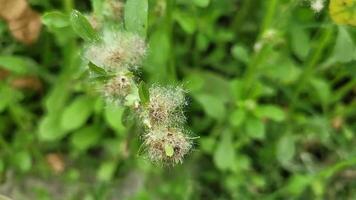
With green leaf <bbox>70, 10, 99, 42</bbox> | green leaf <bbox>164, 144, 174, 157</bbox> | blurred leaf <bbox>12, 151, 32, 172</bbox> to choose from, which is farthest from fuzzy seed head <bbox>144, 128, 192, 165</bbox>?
blurred leaf <bbox>12, 151, 32, 172</bbox>

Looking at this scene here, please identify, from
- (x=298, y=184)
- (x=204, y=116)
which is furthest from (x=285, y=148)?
(x=204, y=116)

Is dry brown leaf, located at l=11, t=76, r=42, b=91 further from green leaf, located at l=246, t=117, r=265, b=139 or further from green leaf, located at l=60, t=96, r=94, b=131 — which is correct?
green leaf, located at l=246, t=117, r=265, b=139

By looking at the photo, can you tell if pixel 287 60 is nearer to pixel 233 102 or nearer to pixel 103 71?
pixel 233 102

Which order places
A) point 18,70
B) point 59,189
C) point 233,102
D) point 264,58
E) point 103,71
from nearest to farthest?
point 103,71, point 264,58, point 18,70, point 233,102, point 59,189

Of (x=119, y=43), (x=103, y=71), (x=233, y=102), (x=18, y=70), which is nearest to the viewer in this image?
(x=103, y=71)

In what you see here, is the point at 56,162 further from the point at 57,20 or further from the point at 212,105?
the point at 57,20

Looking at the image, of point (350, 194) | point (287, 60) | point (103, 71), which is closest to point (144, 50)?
point (103, 71)

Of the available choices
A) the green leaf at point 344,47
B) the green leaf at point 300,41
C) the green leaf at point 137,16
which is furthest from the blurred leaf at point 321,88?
the green leaf at point 137,16
